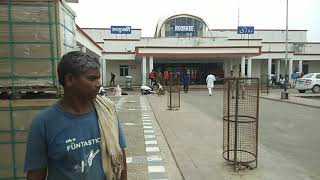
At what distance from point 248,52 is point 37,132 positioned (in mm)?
36306

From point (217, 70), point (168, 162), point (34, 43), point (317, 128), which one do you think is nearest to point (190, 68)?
point (217, 70)

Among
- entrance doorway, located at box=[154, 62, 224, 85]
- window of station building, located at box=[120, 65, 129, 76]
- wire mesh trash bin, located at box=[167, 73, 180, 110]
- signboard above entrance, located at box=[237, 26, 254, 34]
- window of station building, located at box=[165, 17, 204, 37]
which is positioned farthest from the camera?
window of station building, located at box=[165, 17, 204, 37]

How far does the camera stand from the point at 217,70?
43.8m

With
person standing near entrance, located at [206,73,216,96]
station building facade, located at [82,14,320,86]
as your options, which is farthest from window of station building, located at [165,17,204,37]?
person standing near entrance, located at [206,73,216,96]

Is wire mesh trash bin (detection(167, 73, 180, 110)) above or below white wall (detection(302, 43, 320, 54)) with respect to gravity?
below

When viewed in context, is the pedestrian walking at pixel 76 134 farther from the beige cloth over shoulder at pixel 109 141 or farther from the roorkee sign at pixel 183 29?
the roorkee sign at pixel 183 29

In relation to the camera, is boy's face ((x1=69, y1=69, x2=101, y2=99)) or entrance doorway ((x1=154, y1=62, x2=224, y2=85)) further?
entrance doorway ((x1=154, y1=62, x2=224, y2=85))

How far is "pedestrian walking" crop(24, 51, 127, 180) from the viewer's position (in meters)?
2.44

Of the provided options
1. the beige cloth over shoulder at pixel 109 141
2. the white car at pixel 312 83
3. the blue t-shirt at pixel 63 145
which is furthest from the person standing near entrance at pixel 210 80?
the blue t-shirt at pixel 63 145

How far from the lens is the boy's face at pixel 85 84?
2531 mm

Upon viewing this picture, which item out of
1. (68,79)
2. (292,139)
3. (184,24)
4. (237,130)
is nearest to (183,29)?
(184,24)

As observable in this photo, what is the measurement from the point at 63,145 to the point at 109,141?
1.02ft

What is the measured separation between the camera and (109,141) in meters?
2.58

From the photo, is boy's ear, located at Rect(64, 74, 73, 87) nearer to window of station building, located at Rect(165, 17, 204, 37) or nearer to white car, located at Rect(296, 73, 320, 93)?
white car, located at Rect(296, 73, 320, 93)
